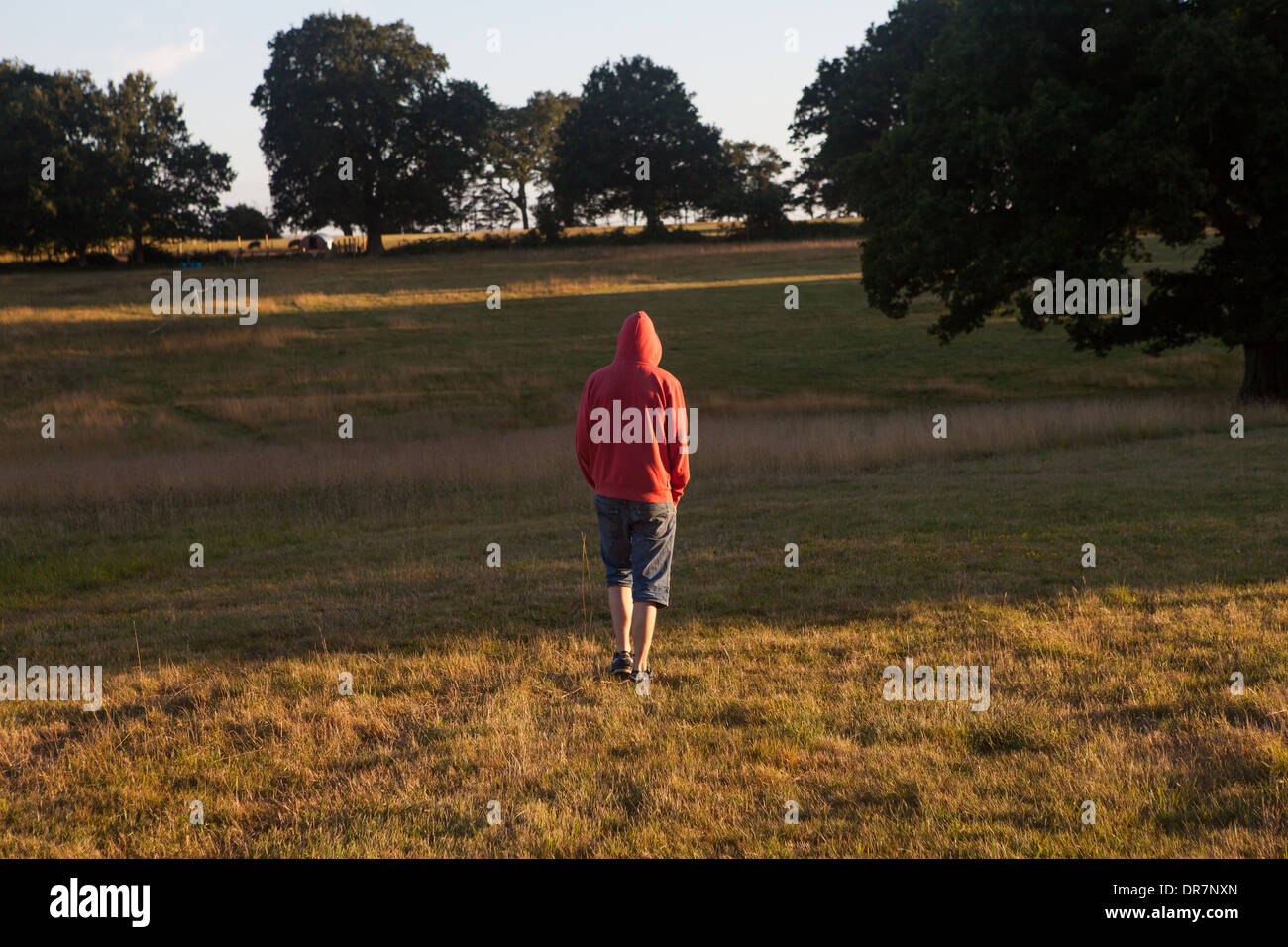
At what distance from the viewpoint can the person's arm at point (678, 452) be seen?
253 inches

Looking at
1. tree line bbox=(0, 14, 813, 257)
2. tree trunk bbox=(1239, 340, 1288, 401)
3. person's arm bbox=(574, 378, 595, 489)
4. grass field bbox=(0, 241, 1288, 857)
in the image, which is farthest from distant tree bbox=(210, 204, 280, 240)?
person's arm bbox=(574, 378, 595, 489)

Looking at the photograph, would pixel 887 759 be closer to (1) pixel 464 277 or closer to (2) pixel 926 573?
(2) pixel 926 573

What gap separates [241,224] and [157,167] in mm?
6069

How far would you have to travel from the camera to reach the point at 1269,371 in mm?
22938

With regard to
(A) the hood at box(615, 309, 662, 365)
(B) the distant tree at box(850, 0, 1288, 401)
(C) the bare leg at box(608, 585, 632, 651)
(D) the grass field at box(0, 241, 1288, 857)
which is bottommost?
(D) the grass field at box(0, 241, 1288, 857)

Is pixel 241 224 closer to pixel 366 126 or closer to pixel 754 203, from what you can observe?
pixel 366 126

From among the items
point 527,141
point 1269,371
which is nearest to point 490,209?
point 527,141

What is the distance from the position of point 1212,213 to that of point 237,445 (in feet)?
71.4

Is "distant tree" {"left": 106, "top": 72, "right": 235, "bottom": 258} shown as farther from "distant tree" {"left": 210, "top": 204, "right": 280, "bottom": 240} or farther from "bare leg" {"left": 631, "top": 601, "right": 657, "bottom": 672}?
"bare leg" {"left": 631, "top": 601, "right": 657, "bottom": 672}

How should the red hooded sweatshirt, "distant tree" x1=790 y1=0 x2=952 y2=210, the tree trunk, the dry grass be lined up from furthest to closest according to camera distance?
"distant tree" x1=790 y1=0 x2=952 y2=210 < the tree trunk < the dry grass < the red hooded sweatshirt

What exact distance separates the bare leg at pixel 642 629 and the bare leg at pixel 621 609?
0.21 feet

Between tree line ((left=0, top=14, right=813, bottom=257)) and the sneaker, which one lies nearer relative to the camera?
the sneaker

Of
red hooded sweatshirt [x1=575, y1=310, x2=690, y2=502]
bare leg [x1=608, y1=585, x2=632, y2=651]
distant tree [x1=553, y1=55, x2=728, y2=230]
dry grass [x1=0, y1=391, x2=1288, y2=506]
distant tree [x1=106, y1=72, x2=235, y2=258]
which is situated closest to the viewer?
red hooded sweatshirt [x1=575, y1=310, x2=690, y2=502]

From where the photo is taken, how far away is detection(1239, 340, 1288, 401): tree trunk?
22.8m
